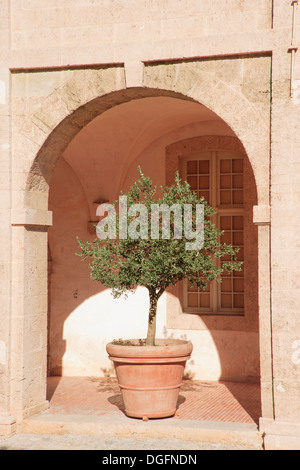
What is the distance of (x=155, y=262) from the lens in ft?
21.7

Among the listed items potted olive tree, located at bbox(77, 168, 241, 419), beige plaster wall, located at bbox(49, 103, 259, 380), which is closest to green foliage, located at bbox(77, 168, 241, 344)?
potted olive tree, located at bbox(77, 168, 241, 419)

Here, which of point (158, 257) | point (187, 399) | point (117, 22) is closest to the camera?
point (158, 257)

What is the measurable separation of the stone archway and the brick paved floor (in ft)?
2.21

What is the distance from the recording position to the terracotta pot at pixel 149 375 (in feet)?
21.9

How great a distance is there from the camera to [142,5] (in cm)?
673

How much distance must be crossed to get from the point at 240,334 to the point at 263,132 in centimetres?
381

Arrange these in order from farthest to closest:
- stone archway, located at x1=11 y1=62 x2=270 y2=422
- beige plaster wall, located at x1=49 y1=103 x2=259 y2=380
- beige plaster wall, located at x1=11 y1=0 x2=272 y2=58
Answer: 1. beige plaster wall, located at x1=49 y1=103 x2=259 y2=380
2. stone archway, located at x1=11 y1=62 x2=270 y2=422
3. beige plaster wall, located at x1=11 y1=0 x2=272 y2=58

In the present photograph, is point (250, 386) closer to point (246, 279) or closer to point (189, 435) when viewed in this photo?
point (246, 279)

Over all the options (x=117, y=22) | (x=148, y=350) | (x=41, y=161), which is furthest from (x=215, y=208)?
(x=117, y=22)

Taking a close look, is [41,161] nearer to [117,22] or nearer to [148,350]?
[117,22]

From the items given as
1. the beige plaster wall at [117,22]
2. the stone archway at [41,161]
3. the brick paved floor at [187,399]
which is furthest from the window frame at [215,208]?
the beige plaster wall at [117,22]

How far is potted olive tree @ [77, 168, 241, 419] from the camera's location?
6.61 meters

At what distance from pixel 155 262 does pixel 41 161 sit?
1.73 metres

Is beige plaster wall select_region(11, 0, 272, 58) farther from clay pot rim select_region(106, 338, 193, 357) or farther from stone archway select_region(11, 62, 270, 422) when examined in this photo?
clay pot rim select_region(106, 338, 193, 357)
